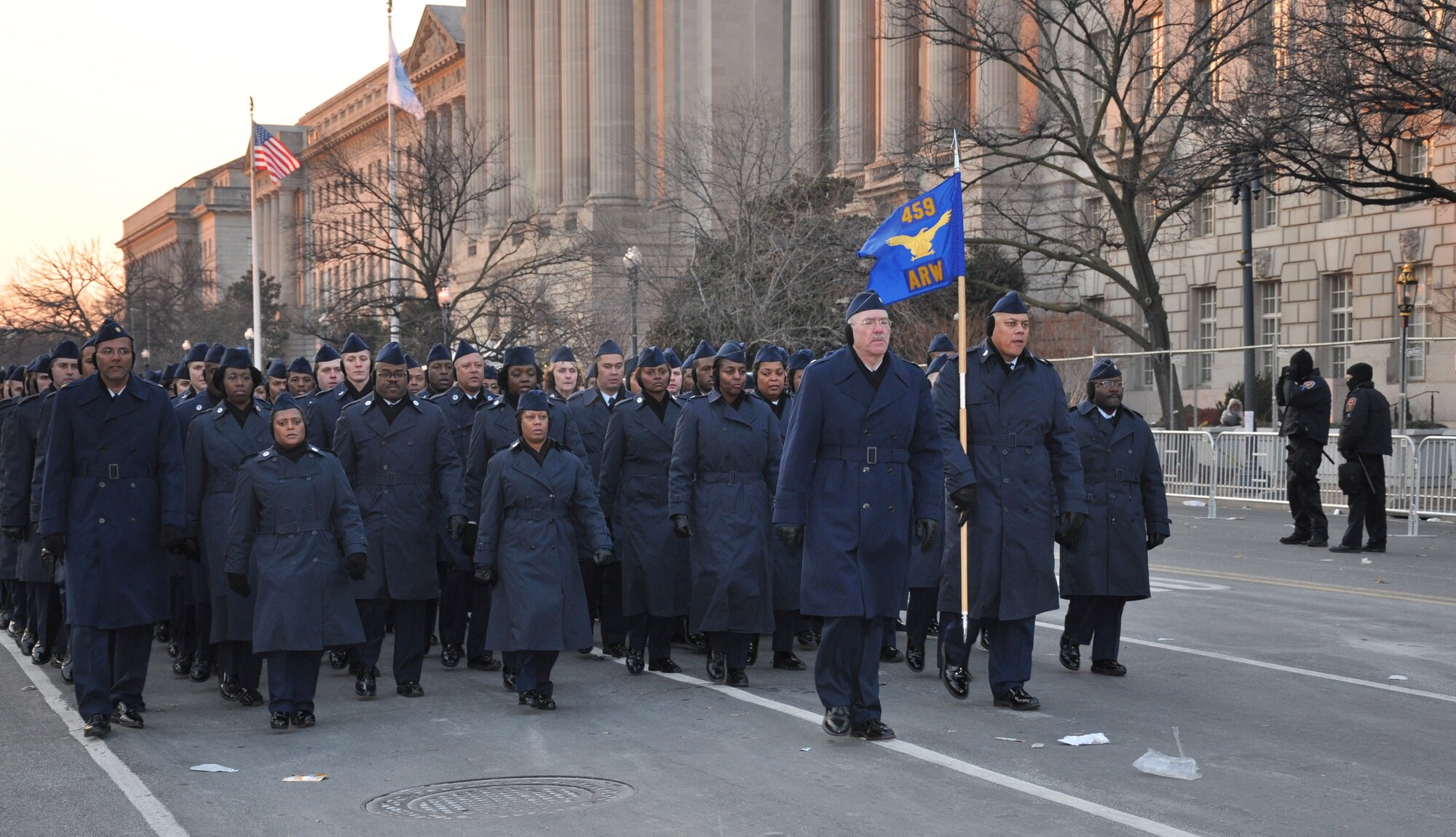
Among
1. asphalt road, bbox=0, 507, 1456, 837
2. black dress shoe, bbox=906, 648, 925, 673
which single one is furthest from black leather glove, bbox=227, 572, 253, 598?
black dress shoe, bbox=906, 648, 925, 673

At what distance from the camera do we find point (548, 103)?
69.2 meters

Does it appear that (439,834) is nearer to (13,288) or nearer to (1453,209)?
(1453,209)

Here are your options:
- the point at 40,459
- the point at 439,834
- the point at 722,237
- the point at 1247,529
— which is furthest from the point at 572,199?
the point at 439,834

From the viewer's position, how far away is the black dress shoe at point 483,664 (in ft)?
40.5

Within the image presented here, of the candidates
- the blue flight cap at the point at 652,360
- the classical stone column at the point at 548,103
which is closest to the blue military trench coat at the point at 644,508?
the blue flight cap at the point at 652,360

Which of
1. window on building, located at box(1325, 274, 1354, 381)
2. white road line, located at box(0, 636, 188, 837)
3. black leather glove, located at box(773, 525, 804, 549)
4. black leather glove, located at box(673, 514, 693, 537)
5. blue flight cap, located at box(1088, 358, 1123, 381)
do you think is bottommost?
white road line, located at box(0, 636, 188, 837)

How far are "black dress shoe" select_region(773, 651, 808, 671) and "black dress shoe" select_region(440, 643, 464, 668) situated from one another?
2.36 m

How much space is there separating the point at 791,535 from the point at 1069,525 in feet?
6.37

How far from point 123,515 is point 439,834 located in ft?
12.7

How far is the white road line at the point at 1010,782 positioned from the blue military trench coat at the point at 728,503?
82cm

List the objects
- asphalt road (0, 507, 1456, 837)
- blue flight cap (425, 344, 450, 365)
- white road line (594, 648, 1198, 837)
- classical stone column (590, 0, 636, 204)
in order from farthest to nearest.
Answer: classical stone column (590, 0, 636, 204), blue flight cap (425, 344, 450, 365), asphalt road (0, 507, 1456, 837), white road line (594, 648, 1198, 837)

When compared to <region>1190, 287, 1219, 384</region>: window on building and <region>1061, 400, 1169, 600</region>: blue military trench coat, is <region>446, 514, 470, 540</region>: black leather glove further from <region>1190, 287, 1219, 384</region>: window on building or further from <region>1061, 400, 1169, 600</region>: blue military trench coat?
<region>1190, 287, 1219, 384</region>: window on building

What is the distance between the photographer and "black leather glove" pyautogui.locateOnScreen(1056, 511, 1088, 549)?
10008 millimetres

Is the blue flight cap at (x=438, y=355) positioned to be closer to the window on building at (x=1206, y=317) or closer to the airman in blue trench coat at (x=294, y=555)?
the airman in blue trench coat at (x=294, y=555)
